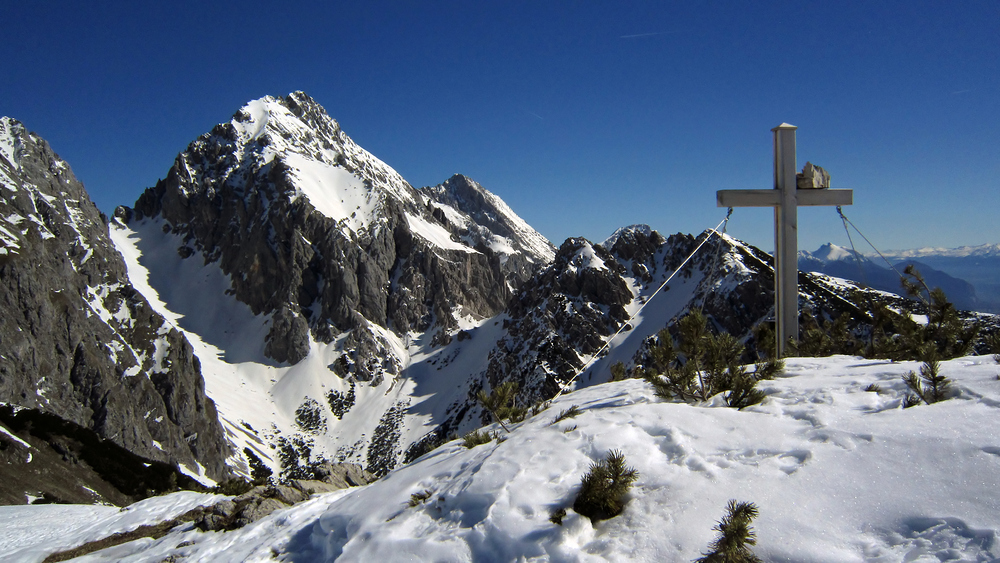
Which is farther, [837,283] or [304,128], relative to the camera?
[304,128]

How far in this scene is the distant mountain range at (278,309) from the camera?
65.6 metres

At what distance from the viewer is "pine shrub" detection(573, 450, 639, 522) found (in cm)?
427

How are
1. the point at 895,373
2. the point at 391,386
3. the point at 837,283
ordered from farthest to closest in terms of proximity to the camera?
the point at 391,386, the point at 837,283, the point at 895,373

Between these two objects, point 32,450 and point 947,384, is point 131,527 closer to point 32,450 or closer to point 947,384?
point 947,384

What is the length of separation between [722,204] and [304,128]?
18352 cm

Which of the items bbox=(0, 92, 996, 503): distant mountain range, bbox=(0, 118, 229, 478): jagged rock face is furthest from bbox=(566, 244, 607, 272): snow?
bbox=(0, 118, 229, 478): jagged rock face

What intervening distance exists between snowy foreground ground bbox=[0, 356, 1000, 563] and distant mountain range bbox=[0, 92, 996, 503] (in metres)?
37.0

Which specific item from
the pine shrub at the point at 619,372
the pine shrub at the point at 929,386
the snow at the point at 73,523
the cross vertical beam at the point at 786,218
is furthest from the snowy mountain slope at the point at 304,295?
the pine shrub at the point at 929,386

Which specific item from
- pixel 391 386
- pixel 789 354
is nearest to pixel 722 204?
Result: pixel 789 354

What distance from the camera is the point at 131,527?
1182 centimetres

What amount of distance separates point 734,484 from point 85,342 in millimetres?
89217

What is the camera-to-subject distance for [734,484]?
4.17 m

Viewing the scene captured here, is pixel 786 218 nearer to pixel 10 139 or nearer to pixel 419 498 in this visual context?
pixel 419 498

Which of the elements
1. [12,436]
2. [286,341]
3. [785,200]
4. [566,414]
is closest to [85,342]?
[12,436]
